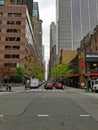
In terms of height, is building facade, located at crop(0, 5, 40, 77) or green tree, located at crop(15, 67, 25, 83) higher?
building facade, located at crop(0, 5, 40, 77)

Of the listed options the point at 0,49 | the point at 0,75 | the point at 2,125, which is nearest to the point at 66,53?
the point at 0,49

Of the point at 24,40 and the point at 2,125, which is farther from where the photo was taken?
the point at 24,40

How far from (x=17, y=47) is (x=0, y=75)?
1960 cm

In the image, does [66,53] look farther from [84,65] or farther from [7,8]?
[84,65]

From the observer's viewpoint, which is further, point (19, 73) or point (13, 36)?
point (13, 36)

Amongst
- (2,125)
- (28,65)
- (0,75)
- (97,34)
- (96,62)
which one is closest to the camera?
(2,125)

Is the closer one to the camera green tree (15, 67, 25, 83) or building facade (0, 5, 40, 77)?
green tree (15, 67, 25, 83)

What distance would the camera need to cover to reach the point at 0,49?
101 metres

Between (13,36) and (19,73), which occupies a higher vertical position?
(13,36)

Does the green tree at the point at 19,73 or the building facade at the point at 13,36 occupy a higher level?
the building facade at the point at 13,36

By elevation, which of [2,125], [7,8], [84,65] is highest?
[7,8]

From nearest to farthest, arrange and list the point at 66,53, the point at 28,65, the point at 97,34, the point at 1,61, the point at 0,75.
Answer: the point at 97,34
the point at 0,75
the point at 1,61
the point at 28,65
the point at 66,53

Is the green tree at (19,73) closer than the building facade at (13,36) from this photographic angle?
Yes

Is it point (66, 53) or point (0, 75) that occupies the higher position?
point (66, 53)
